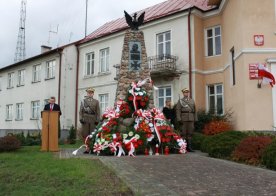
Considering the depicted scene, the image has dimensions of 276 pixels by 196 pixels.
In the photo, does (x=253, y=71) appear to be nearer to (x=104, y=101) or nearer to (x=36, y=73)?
(x=104, y=101)

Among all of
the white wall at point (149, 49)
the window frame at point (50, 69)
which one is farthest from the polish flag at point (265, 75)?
the window frame at point (50, 69)

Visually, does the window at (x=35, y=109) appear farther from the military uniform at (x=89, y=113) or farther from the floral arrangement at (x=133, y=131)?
the floral arrangement at (x=133, y=131)

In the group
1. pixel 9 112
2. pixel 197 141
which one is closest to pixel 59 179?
pixel 197 141

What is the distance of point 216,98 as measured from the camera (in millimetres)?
18609

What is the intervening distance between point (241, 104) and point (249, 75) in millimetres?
1236

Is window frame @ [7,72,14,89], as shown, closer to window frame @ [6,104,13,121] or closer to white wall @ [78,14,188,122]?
window frame @ [6,104,13,121]

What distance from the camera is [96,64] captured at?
24766mm

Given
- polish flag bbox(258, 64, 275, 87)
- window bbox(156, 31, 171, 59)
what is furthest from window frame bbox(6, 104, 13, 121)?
polish flag bbox(258, 64, 275, 87)

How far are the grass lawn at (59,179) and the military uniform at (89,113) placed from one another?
353 centimetres

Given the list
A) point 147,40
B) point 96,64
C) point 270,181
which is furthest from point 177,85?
point 270,181

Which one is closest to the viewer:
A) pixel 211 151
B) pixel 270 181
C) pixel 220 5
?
pixel 270 181

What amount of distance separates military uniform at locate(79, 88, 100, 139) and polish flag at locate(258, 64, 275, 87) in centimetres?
609

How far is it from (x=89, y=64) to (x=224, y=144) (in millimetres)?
16477

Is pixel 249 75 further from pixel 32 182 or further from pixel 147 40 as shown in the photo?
pixel 32 182
